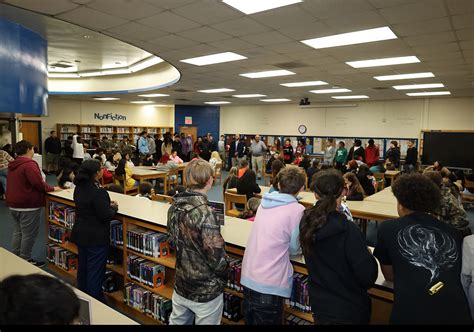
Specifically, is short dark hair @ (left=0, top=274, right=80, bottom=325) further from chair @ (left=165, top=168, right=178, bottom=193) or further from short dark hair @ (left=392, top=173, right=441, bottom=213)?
chair @ (left=165, top=168, right=178, bottom=193)

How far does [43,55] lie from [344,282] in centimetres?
609

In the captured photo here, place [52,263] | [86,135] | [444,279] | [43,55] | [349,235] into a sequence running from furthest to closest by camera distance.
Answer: [86,135] → [43,55] → [52,263] → [349,235] → [444,279]

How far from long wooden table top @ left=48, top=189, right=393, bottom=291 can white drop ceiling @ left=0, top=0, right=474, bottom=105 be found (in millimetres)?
2264

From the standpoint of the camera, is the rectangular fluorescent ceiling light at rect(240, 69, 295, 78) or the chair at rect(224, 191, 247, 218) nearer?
the chair at rect(224, 191, 247, 218)

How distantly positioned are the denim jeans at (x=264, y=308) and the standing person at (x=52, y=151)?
12.5m

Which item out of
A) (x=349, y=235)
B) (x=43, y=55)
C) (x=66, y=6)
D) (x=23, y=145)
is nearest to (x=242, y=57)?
(x=66, y=6)

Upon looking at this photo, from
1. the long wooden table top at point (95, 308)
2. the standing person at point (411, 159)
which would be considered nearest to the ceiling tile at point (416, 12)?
the long wooden table top at point (95, 308)

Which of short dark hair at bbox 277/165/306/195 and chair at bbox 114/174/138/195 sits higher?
short dark hair at bbox 277/165/306/195

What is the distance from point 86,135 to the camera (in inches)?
572

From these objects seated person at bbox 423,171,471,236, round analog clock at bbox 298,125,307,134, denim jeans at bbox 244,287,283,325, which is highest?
round analog clock at bbox 298,125,307,134

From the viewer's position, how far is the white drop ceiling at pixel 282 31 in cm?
373

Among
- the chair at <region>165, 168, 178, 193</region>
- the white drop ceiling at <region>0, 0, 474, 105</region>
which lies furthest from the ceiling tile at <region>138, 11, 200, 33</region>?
the chair at <region>165, 168, 178, 193</region>

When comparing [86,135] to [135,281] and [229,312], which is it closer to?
[135,281]

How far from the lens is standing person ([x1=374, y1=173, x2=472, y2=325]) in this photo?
1473 millimetres
